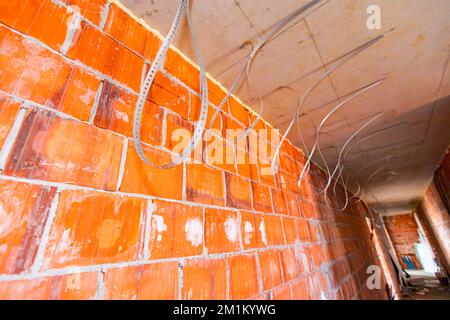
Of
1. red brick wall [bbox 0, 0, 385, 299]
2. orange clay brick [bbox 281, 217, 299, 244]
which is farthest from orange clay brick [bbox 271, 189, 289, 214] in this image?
red brick wall [bbox 0, 0, 385, 299]

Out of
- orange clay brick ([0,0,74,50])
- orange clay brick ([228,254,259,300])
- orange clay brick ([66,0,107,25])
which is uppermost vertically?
orange clay brick ([66,0,107,25])

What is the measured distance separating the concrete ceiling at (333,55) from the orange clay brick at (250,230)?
60 cm

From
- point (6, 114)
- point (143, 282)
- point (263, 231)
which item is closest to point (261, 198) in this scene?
point (263, 231)

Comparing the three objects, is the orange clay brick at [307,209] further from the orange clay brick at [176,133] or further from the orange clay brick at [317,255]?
the orange clay brick at [176,133]

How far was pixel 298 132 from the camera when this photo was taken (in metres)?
1.40

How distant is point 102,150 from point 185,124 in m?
0.30

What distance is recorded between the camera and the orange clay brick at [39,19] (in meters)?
0.41

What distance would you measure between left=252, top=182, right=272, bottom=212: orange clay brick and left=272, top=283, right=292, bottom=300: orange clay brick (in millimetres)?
325

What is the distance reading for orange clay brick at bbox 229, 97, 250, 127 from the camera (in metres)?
0.99

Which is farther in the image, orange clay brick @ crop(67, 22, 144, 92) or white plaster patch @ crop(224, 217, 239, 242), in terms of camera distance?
white plaster patch @ crop(224, 217, 239, 242)

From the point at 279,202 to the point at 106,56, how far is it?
38.8 inches

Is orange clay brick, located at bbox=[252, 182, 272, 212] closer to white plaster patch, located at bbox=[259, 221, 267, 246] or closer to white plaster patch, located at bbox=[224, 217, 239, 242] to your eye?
white plaster patch, located at bbox=[259, 221, 267, 246]

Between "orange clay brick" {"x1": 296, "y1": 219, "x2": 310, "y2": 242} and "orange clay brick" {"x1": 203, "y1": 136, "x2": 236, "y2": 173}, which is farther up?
"orange clay brick" {"x1": 203, "y1": 136, "x2": 236, "y2": 173}

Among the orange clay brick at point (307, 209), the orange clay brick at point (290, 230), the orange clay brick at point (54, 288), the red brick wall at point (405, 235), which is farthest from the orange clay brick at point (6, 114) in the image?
the red brick wall at point (405, 235)
